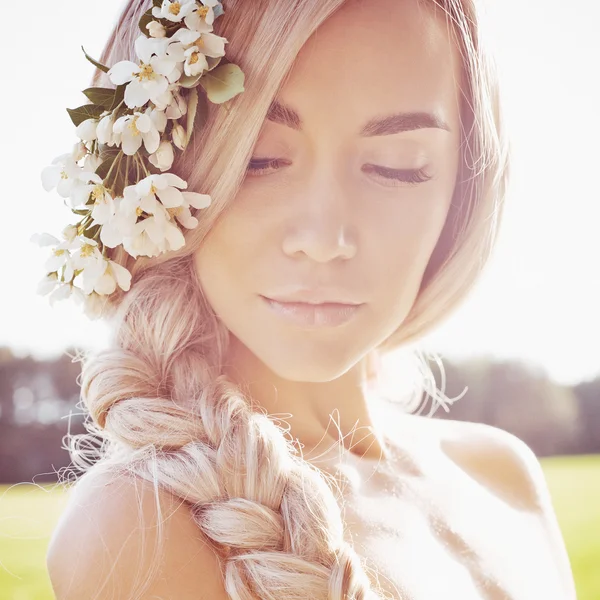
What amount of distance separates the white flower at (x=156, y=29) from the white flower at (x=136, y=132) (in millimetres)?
147

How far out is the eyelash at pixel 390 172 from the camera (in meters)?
1.42

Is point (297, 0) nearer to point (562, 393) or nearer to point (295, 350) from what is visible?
point (295, 350)

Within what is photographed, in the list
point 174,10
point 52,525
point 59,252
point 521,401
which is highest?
point 174,10

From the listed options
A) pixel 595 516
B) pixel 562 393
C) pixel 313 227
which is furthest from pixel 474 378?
pixel 313 227

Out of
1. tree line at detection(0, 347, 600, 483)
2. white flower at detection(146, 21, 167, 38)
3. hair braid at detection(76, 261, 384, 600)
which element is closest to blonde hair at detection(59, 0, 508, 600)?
hair braid at detection(76, 261, 384, 600)

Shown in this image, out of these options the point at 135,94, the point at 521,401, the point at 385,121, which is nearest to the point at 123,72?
the point at 135,94

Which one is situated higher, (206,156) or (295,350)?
(206,156)

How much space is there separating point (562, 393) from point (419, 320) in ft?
42.0

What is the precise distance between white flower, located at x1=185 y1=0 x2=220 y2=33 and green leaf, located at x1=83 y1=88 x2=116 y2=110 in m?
0.21

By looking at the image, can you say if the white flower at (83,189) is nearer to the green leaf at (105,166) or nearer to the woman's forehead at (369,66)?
the green leaf at (105,166)

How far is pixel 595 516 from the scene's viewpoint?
34.1ft

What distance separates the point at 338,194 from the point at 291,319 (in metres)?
0.25

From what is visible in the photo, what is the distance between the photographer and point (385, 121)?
1.43 meters

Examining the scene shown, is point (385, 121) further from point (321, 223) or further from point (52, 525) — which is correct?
point (52, 525)
